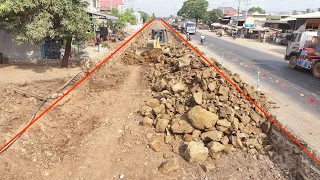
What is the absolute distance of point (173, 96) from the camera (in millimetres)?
9969

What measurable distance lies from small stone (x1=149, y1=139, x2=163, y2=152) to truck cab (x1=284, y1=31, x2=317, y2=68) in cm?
1246

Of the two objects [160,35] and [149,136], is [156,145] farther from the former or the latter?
[160,35]

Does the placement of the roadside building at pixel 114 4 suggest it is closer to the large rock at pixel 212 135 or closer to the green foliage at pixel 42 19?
the green foliage at pixel 42 19

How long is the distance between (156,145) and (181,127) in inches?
38.4

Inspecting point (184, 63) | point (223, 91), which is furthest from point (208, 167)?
point (184, 63)

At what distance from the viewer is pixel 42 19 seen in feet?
36.2

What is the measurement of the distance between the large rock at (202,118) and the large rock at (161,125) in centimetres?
90

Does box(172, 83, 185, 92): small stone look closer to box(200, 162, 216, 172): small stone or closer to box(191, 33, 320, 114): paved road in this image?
box(200, 162, 216, 172): small stone

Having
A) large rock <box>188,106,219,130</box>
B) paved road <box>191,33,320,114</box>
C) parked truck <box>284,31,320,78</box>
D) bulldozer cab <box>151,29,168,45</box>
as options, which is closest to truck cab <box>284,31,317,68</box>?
parked truck <box>284,31,320,78</box>

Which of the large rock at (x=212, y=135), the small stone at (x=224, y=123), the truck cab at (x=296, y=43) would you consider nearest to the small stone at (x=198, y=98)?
the small stone at (x=224, y=123)

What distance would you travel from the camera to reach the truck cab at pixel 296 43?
15.3 meters

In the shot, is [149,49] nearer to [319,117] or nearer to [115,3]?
[319,117]

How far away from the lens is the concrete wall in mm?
14195

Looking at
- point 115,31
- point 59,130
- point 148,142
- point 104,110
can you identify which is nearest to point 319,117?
point 148,142
